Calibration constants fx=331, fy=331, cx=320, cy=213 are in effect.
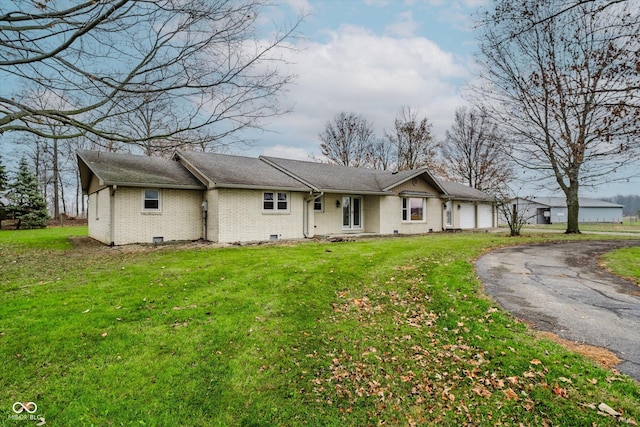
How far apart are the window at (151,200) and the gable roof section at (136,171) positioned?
0.57 metres

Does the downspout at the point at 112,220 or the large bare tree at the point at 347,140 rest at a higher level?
the large bare tree at the point at 347,140

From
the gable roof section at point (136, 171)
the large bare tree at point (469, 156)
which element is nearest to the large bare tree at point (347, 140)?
the large bare tree at point (469, 156)

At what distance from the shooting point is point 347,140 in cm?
3956

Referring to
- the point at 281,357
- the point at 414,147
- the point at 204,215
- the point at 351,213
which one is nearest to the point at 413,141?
the point at 414,147

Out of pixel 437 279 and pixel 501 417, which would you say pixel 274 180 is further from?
pixel 501 417

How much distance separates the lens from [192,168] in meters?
16.3

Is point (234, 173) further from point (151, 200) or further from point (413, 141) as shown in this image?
point (413, 141)

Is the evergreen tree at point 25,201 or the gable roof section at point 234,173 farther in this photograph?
the evergreen tree at point 25,201

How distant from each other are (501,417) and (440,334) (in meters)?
1.89

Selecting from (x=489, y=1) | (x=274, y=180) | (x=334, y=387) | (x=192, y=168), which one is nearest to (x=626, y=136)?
(x=489, y=1)

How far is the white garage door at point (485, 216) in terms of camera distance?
2800cm

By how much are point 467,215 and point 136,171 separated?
77.0 ft

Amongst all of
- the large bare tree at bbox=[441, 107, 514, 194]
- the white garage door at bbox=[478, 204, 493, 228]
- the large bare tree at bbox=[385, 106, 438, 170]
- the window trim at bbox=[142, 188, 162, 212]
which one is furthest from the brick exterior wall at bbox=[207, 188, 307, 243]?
the large bare tree at bbox=[441, 107, 514, 194]

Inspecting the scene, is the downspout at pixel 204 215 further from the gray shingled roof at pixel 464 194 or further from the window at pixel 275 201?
the gray shingled roof at pixel 464 194
